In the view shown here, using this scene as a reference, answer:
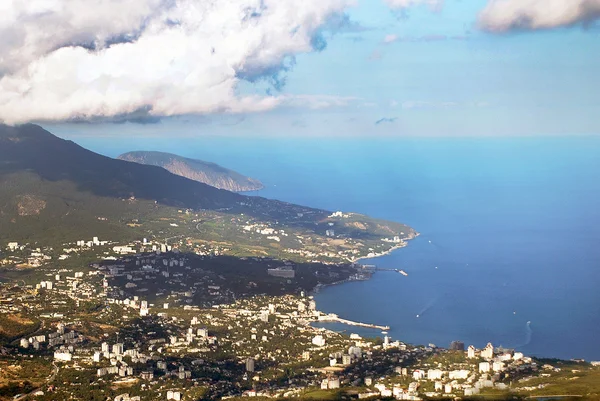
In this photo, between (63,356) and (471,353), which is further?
(471,353)

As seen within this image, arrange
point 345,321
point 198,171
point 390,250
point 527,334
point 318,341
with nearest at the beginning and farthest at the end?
point 318,341, point 527,334, point 345,321, point 390,250, point 198,171

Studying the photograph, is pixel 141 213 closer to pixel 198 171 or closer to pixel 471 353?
pixel 471 353

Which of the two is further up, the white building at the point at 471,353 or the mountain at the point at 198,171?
the mountain at the point at 198,171

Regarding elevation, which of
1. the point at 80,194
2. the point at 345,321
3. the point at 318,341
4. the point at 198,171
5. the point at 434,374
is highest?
the point at 198,171

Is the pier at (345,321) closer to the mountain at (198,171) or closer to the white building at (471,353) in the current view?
the white building at (471,353)

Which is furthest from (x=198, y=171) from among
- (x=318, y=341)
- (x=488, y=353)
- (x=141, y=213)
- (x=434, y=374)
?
(x=434, y=374)

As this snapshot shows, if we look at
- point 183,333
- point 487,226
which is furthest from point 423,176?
point 183,333

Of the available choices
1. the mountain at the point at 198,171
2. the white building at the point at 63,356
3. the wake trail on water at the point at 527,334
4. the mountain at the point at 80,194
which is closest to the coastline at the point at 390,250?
the mountain at the point at 80,194

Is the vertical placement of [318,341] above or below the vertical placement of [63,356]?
above

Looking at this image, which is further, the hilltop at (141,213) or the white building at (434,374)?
the hilltop at (141,213)

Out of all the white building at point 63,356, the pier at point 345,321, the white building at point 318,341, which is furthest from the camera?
the pier at point 345,321

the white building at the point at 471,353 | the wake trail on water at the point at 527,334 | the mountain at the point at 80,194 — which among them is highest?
the mountain at the point at 80,194
